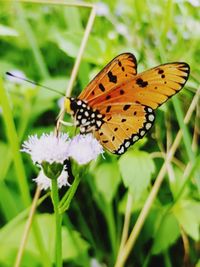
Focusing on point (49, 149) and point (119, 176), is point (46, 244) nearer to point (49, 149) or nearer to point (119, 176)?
point (119, 176)

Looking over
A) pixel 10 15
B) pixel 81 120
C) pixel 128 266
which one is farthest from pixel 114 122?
pixel 10 15

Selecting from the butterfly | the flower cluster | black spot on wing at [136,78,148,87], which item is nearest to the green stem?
the flower cluster

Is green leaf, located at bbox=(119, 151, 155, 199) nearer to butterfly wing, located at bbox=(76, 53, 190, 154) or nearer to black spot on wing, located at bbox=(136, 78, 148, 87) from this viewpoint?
butterfly wing, located at bbox=(76, 53, 190, 154)

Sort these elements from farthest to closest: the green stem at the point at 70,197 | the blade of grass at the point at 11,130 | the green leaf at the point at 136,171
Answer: the green leaf at the point at 136,171 < the blade of grass at the point at 11,130 < the green stem at the point at 70,197

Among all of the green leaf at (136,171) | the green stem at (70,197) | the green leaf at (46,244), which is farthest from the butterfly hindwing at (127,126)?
the green leaf at (46,244)

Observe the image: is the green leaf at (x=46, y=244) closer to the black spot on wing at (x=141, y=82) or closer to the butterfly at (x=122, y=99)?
the butterfly at (x=122, y=99)

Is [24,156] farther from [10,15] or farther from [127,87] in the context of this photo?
[10,15]

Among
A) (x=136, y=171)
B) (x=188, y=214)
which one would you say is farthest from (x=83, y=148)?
(x=188, y=214)
